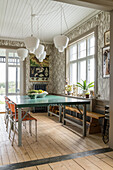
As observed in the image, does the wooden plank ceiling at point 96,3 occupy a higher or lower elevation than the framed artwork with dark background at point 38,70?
higher

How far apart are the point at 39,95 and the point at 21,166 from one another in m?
2.30

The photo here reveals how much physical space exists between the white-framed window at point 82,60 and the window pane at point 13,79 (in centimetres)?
248

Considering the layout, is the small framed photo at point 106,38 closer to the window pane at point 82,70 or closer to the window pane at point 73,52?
the window pane at point 82,70

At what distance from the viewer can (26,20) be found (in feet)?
17.0

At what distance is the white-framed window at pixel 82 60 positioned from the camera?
16.7 feet

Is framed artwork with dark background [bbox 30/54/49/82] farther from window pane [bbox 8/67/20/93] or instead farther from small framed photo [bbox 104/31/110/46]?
small framed photo [bbox 104/31/110/46]

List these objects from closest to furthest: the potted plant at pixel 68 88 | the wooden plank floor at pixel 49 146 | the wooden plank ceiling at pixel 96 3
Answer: the wooden plank floor at pixel 49 146, the wooden plank ceiling at pixel 96 3, the potted plant at pixel 68 88

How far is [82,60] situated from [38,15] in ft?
6.40

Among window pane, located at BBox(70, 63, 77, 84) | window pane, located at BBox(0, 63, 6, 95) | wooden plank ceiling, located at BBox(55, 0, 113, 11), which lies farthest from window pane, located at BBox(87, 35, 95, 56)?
window pane, located at BBox(0, 63, 6, 95)

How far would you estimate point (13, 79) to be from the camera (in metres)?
7.45

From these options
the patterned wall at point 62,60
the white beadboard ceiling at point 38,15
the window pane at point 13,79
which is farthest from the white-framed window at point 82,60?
the window pane at point 13,79

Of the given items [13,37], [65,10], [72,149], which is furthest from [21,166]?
[13,37]

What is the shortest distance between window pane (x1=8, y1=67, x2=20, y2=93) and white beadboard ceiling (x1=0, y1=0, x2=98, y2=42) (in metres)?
1.57

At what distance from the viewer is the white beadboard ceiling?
4184mm
